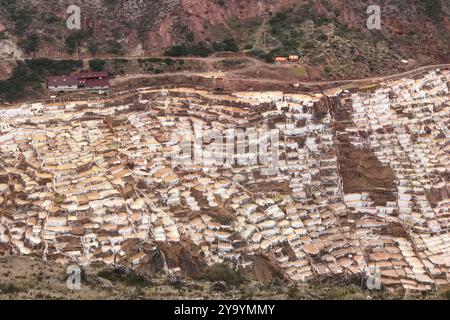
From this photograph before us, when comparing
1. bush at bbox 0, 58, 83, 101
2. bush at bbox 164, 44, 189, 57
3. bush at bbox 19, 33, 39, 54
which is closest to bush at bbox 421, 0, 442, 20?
bush at bbox 164, 44, 189, 57

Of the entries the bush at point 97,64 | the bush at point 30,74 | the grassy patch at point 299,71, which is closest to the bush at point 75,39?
the bush at point 30,74

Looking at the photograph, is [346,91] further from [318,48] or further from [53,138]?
[53,138]

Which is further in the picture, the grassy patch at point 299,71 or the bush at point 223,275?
the grassy patch at point 299,71

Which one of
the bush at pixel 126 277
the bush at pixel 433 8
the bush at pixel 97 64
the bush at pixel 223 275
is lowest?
the bush at pixel 223 275

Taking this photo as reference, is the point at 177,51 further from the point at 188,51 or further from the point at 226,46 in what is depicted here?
the point at 226,46

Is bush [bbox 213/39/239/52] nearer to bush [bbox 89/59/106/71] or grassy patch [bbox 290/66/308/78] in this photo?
grassy patch [bbox 290/66/308/78]

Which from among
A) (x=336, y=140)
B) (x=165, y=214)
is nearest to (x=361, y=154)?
(x=336, y=140)

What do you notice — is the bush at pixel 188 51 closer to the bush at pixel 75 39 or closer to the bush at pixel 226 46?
the bush at pixel 226 46

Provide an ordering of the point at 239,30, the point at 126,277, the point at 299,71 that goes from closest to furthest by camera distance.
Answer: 1. the point at 126,277
2. the point at 299,71
3. the point at 239,30

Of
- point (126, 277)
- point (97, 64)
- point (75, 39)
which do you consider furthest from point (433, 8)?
point (126, 277)
